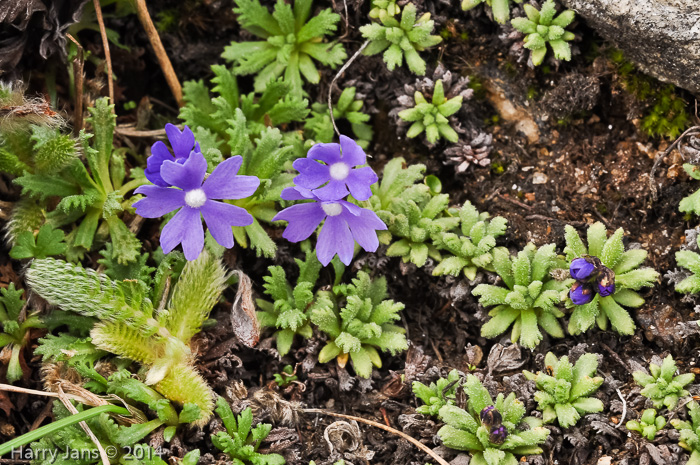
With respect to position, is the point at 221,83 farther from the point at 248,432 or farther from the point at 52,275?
the point at 248,432

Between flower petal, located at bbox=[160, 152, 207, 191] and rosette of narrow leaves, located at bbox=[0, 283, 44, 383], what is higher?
flower petal, located at bbox=[160, 152, 207, 191]

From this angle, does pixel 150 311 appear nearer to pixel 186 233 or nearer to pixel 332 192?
pixel 186 233

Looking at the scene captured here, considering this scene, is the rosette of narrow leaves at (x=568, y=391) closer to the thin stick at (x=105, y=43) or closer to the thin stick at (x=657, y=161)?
the thin stick at (x=657, y=161)

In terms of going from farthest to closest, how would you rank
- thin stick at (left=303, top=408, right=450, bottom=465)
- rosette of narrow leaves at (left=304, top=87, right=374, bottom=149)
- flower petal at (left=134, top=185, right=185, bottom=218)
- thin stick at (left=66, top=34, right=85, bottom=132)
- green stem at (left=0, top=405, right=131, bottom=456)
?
1. rosette of narrow leaves at (left=304, top=87, right=374, bottom=149)
2. thin stick at (left=66, top=34, right=85, bottom=132)
3. thin stick at (left=303, top=408, right=450, bottom=465)
4. flower petal at (left=134, top=185, right=185, bottom=218)
5. green stem at (left=0, top=405, right=131, bottom=456)

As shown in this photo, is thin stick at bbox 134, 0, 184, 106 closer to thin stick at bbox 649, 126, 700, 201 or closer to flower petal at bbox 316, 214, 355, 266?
flower petal at bbox 316, 214, 355, 266

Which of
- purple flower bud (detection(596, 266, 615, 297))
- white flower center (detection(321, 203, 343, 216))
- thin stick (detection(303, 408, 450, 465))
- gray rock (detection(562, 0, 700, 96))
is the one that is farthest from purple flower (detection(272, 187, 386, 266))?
gray rock (detection(562, 0, 700, 96))

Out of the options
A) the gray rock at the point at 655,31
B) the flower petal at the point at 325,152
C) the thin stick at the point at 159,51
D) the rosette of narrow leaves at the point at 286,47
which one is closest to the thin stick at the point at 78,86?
the thin stick at the point at 159,51
